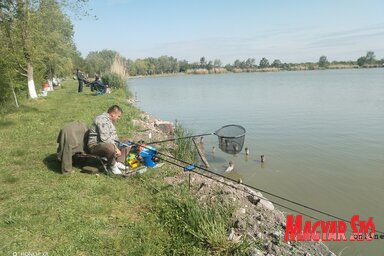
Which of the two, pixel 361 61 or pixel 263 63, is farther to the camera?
pixel 263 63

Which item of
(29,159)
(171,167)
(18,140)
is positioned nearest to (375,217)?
(171,167)

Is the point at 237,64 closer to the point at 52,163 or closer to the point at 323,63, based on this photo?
the point at 323,63

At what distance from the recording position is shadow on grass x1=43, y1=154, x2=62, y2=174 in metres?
7.60

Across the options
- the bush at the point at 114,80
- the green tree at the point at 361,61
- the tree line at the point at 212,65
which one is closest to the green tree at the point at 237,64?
the tree line at the point at 212,65

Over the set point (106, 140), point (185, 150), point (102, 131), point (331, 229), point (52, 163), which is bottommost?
point (331, 229)

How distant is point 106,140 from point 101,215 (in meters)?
2.05

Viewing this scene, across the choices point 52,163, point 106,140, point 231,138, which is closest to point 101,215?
point 106,140

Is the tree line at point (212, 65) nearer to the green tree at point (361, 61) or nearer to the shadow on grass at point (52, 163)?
the green tree at point (361, 61)

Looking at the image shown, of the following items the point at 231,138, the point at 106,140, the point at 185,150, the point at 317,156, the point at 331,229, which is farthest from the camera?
the point at 317,156

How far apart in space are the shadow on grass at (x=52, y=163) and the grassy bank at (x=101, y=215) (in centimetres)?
2

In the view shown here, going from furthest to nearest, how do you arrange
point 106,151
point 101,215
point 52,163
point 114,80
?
1. point 114,80
2. point 52,163
3. point 106,151
4. point 101,215

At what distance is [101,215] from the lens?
5.56 meters

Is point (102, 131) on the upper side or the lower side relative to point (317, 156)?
upper

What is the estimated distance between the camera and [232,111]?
909 inches
